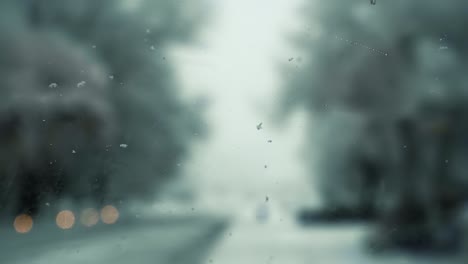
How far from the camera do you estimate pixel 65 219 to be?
4125 mm

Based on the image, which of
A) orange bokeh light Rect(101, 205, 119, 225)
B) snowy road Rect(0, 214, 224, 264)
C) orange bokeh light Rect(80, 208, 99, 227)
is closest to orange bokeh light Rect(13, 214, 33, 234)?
snowy road Rect(0, 214, 224, 264)

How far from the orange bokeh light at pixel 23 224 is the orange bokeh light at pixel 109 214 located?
0.57 meters

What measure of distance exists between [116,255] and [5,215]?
3.10 feet

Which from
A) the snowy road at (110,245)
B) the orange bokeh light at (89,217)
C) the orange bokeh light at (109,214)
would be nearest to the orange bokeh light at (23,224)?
the snowy road at (110,245)

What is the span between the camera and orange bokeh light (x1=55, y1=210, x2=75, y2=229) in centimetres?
403

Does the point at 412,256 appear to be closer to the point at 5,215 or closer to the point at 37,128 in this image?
the point at 5,215

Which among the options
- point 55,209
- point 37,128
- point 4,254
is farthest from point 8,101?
point 4,254


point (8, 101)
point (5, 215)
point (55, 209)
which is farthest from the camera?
point (8, 101)

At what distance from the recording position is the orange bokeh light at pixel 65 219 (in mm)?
4031

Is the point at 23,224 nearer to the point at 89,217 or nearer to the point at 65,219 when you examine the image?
the point at 65,219

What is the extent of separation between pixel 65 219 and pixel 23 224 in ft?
1.14

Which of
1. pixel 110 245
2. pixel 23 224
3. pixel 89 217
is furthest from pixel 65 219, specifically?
pixel 110 245

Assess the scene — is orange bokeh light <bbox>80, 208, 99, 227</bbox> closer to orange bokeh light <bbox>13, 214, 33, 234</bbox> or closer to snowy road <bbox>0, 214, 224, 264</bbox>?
snowy road <bbox>0, 214, 224, 264</bbox>

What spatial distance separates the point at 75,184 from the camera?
4266 mm
